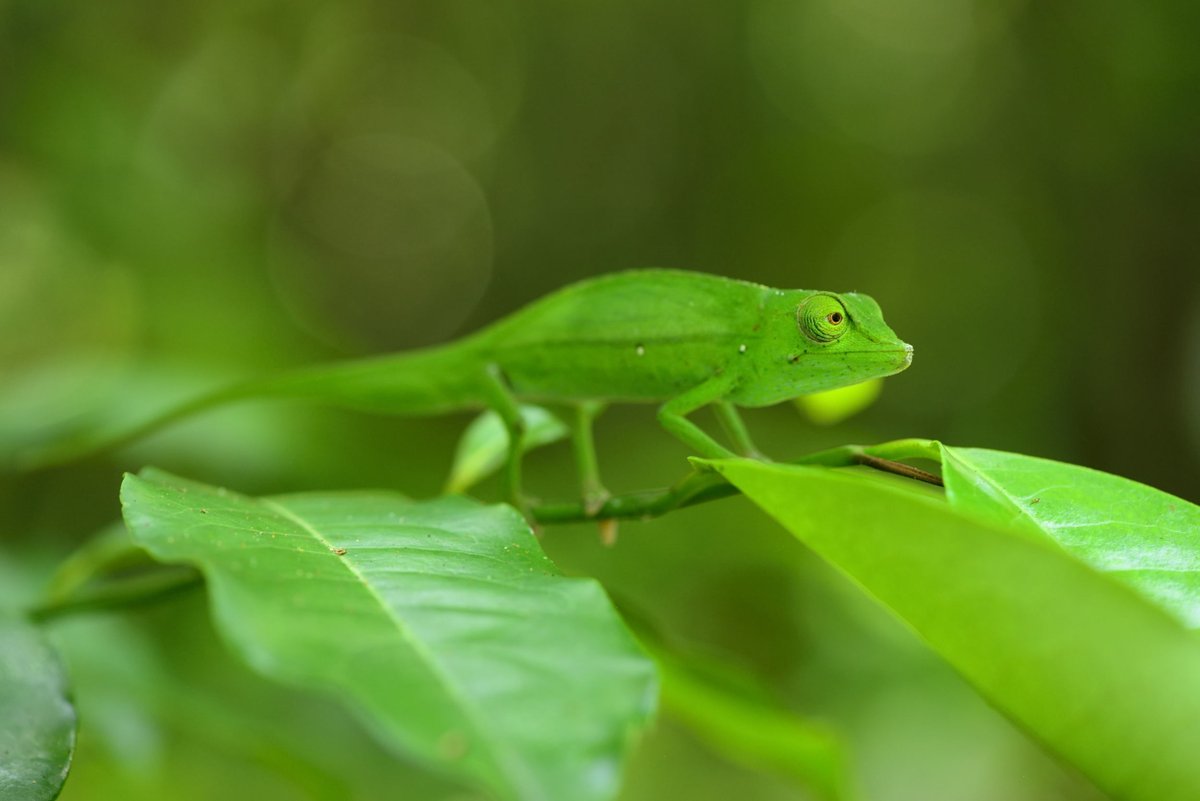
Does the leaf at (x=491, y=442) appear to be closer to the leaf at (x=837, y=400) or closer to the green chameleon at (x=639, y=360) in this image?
the green chameleon at (x=639, y=360)

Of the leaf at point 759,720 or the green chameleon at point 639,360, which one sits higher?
the green chameleon at point 639,360

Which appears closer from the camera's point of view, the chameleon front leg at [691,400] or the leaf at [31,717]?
the leaf at [31,717]

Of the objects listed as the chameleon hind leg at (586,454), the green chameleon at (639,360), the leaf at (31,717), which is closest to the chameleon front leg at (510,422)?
the green chameleon at (639,360)

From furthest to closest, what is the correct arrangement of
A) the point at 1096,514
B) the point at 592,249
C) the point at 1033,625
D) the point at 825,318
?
the point at 592,249, the point at 825,318, the point at 1096,514, the point at 1033,625

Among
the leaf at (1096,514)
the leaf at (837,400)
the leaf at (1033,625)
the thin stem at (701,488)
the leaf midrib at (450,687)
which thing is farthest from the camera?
the leaf at (837,400)

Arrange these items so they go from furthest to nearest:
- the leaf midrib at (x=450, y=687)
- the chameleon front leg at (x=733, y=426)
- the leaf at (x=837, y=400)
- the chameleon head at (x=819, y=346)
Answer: the chameleon front leg at (x=733, y=426) < the leaf at (x=837, y=400) < the chameleon head at (x=819, y=346) < the leaf midrib at (x=450, y=687)

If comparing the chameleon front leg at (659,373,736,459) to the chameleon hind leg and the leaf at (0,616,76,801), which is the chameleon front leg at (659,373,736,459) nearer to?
the chameleon hind leg

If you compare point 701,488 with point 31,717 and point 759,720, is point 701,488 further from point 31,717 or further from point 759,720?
point 31,717

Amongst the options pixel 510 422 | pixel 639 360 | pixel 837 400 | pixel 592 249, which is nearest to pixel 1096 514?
pixel 837 400
